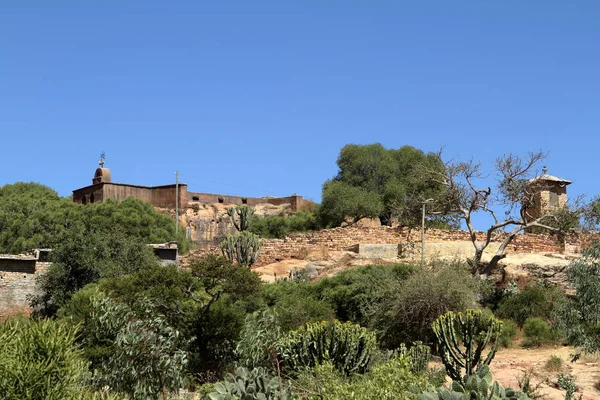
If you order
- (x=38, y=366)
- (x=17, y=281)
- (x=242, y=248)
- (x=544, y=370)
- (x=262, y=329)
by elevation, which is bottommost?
(x=544, y=370)

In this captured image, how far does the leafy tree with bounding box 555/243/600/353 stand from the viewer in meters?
20.2

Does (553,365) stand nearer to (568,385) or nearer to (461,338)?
(568,385)

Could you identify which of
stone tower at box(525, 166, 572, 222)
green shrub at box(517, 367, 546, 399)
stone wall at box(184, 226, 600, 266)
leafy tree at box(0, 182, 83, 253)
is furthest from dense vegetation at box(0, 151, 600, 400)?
leafy tree at box(0, 182, 83, 253)

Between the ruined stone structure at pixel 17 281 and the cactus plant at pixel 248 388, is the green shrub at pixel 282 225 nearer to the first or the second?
the ruined stone structure at pixel 17 281

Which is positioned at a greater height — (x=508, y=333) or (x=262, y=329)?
(x=262, y=329)

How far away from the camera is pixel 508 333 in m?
26.3

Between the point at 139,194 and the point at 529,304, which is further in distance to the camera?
the point at 139,194

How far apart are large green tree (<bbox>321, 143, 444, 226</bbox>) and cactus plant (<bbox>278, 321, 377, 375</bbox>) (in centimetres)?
2728

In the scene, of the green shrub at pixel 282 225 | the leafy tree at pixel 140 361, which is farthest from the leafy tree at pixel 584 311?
the green shrub at pixel 282 225

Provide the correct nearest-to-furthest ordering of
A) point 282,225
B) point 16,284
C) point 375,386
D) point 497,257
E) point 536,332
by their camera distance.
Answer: point 375,386, point 536,332, point 497,257, point 16,284, point 282,225

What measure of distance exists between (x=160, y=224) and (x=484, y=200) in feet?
67.4

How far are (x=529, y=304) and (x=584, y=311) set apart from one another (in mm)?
7414

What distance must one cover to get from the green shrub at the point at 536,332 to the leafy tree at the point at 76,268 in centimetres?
1424

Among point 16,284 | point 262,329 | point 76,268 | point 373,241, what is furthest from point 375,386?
point 373,241
